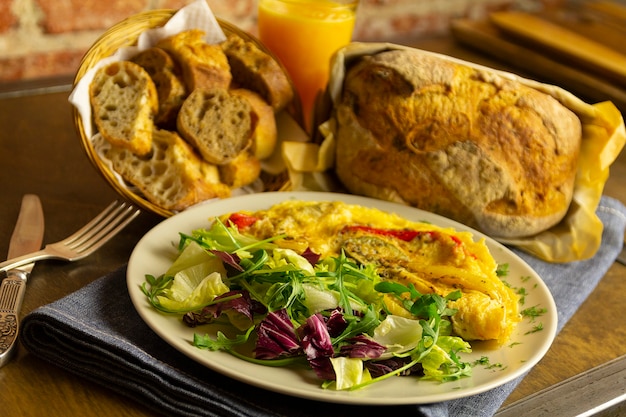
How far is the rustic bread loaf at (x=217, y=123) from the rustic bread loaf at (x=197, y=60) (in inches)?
0.8

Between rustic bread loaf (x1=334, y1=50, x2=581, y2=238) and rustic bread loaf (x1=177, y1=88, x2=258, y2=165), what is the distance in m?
0.20

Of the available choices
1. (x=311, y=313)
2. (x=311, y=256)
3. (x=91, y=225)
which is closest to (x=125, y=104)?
(x=91, y=225)

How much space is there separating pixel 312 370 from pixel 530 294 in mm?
411

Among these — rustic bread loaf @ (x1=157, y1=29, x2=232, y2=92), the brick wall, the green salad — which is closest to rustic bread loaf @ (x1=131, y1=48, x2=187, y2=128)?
rustic bread loaf @ (x1=157, y1=29, x2=232, y2=92)

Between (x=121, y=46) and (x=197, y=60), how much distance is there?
0.14 m

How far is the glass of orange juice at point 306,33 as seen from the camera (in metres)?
1.69

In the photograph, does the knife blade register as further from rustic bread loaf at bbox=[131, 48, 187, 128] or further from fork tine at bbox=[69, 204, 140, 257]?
rustic bread loaf at bbox=[131, 48, 187, 128]

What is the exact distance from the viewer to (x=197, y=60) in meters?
1.45

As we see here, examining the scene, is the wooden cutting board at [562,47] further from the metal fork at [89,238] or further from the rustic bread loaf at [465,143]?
the metal fork at [89,238]

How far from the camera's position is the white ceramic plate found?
3.04ft

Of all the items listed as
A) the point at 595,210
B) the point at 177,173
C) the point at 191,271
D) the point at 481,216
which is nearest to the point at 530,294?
the point at 481,216

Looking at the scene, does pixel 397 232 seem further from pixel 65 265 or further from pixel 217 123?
pixel 65 265

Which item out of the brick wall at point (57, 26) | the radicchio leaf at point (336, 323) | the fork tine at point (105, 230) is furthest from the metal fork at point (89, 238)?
the brick wall at point (57, 26)

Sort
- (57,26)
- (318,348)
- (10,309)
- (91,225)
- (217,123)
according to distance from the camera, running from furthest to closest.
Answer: (57,26)
(217,123)
(91,225)
(10,309)
(318,348)
